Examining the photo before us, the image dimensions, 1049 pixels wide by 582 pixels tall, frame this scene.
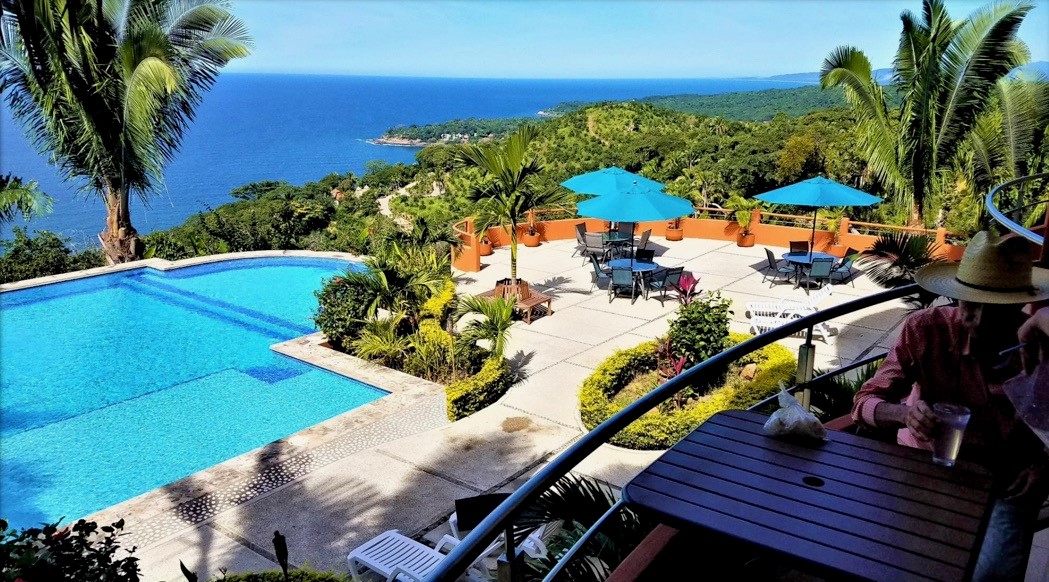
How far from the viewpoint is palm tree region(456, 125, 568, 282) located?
12219 millimetres

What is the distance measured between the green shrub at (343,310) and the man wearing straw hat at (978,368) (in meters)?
9.42

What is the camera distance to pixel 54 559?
12.6ft

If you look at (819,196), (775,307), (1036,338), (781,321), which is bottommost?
(781,321)

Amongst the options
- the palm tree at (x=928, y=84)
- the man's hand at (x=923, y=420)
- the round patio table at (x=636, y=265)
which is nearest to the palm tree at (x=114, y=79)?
the round patio table at (x=636, y=265)

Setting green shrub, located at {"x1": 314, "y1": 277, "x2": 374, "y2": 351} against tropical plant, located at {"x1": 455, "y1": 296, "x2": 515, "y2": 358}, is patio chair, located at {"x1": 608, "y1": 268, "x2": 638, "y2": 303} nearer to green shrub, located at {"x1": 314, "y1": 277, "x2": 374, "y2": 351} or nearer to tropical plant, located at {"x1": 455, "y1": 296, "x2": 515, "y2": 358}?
tropical plant, located at {"x1": 455, "y1": 296, "x2": 515, "y2": 358}

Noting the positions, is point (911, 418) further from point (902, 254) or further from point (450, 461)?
point (902, 254)

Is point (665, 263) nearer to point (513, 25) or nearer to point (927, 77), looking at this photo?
point (927, 77)

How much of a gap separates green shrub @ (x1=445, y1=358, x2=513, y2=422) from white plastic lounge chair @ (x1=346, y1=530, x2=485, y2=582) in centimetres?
297

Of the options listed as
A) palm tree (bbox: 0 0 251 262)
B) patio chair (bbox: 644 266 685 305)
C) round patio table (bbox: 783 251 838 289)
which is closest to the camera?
patio chair (bbox: 644 266 685 305)

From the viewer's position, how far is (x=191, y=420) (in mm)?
9938

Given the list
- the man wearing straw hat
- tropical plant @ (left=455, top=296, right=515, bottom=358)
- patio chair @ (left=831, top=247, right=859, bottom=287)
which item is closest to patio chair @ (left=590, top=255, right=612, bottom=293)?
tropical plant @ (left=455, top=296, right=515, bottom=358)

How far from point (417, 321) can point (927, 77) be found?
11476 millimetres

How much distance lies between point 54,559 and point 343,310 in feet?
25.2

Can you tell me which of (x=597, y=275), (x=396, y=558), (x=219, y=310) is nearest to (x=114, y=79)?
(x=219, y=310)
